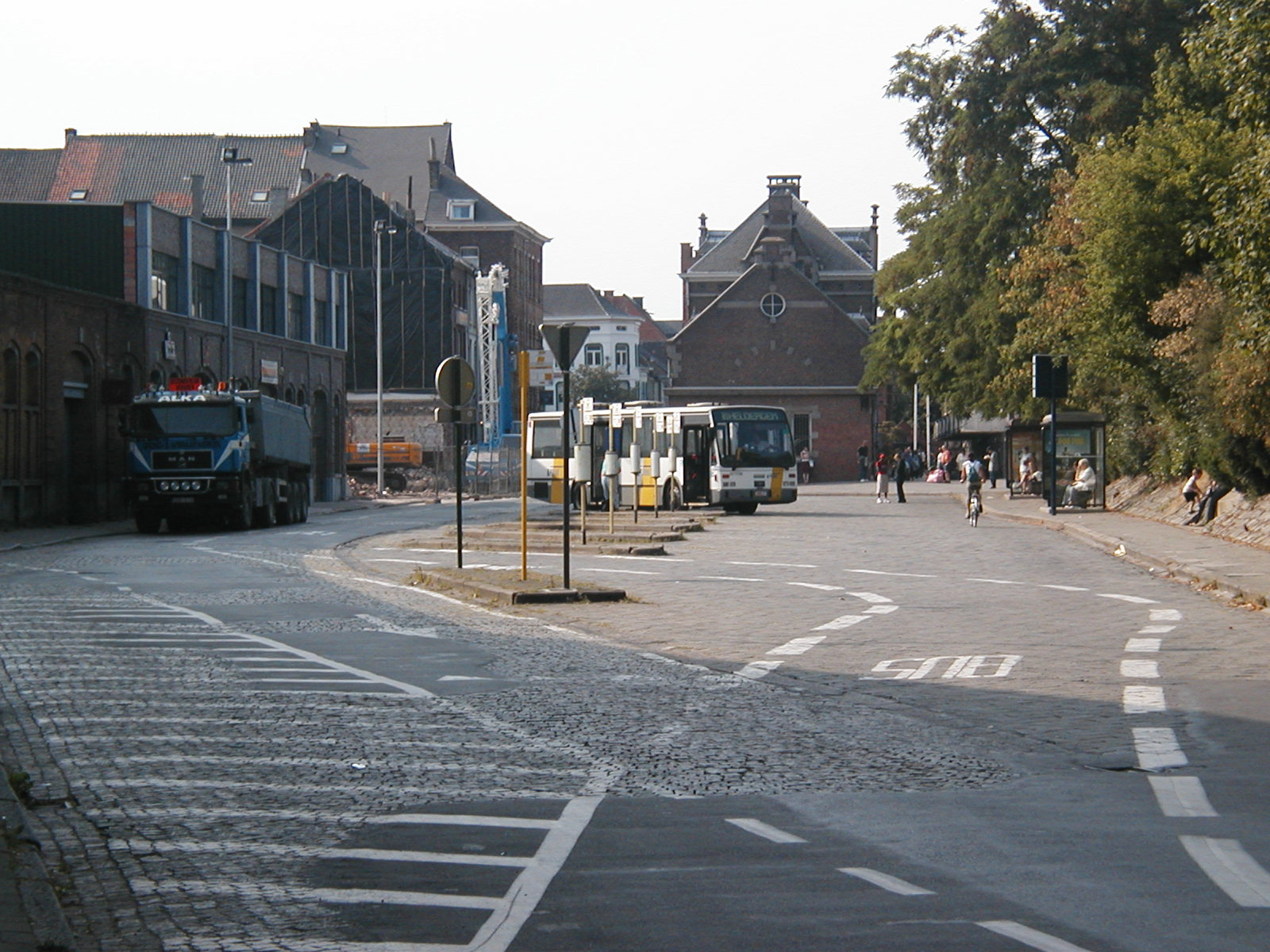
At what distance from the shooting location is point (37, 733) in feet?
30.4

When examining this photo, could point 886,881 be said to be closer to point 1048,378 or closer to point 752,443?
point 1048,378

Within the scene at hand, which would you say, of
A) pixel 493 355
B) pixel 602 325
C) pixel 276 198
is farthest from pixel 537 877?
pixel 602 325

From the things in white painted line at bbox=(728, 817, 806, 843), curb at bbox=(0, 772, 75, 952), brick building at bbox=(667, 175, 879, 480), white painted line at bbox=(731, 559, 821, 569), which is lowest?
white painted line at bbox=(731, 559, 821, 569)

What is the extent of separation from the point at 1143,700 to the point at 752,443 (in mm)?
35015

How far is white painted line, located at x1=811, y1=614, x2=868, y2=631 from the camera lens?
608 inches

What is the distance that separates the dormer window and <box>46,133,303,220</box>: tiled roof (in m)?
11.6

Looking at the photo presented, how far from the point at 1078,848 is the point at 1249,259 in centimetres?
1667

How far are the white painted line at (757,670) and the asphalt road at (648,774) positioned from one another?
5 cm

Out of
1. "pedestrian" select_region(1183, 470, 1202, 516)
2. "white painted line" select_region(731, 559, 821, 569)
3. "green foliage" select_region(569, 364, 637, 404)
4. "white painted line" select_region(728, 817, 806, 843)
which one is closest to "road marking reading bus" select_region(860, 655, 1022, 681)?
"white painted line" select_region(728, 817, 806, 843)

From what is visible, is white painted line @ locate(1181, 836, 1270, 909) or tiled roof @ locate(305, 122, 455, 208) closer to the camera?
white painted line @ locate(1181, 836, 1270, 909)

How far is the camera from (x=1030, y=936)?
520 cm

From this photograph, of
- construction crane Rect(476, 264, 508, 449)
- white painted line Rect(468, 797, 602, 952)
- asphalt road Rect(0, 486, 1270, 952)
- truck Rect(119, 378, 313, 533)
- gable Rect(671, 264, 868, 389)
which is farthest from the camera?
gable Rect(671, 264, 868, 389)

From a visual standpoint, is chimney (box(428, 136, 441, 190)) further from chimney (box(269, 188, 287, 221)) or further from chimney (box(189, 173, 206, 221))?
chimney (box(189, 173, 206, 221))

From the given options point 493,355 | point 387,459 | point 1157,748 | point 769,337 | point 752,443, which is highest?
point 769,337
